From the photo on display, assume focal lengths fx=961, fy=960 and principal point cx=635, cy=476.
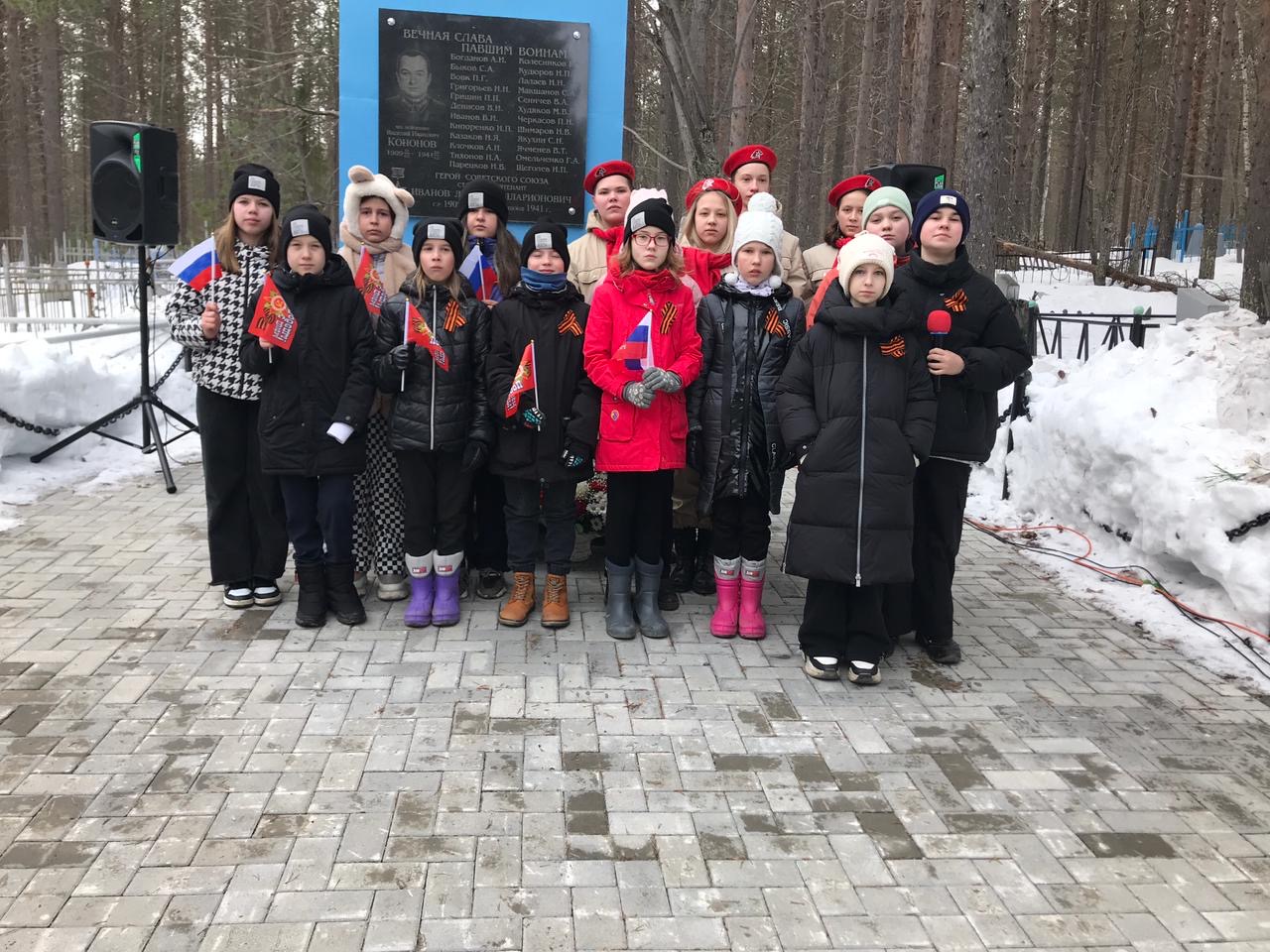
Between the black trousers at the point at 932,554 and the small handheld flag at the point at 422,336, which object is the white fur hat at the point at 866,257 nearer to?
the black trousers at the point at 932,554

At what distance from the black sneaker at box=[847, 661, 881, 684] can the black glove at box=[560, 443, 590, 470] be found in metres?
1.38

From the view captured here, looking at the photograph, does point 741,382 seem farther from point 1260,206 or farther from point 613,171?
point 1260,206

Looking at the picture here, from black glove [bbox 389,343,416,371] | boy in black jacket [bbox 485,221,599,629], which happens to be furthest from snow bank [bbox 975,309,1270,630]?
black glove [bbox 389,343,416,371]

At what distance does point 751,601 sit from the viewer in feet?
14.0

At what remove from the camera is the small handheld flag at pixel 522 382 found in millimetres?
4039

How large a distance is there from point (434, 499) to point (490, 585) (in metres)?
0.64

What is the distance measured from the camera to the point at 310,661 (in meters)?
3.83

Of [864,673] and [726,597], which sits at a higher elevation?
[726,597]

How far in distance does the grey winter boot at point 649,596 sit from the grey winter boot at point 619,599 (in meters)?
0.04

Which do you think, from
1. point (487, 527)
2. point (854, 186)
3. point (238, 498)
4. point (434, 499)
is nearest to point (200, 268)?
point (238, 498)

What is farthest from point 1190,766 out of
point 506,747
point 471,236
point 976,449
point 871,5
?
point 871,5

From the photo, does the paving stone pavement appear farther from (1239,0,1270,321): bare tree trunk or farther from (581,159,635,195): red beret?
(1239,0,1270,321): bare tree trunk

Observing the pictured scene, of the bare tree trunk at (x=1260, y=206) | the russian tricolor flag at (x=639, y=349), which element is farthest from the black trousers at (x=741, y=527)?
the bare tree trunk at (x=1260, y=206)

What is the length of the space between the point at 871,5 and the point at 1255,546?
56.5 ft
